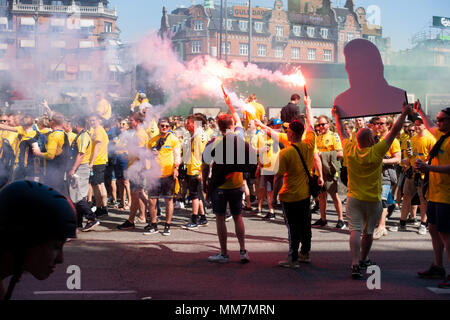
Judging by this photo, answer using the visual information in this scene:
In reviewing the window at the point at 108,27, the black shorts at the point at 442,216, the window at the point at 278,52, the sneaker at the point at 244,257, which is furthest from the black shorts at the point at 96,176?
the window at the point at 278,52

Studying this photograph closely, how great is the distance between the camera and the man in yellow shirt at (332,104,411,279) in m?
5.90

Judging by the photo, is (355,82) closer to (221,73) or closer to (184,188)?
(221,73)

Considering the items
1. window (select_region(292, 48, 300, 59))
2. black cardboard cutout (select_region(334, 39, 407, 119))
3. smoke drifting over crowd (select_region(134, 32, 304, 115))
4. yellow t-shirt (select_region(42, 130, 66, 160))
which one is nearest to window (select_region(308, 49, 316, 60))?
window (select_region(292, 48, 300, 59))

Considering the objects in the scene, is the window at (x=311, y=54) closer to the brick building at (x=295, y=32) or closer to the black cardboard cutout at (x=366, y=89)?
the brick building at (x=295, y=32)

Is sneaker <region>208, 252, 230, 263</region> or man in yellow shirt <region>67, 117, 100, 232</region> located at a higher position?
man in yellow shirt <region>67, 117, 100, 232</region>

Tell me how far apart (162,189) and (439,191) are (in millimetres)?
4867

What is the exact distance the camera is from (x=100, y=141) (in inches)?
402

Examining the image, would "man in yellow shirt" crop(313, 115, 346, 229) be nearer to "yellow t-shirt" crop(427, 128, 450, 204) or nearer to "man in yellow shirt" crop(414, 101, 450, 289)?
"man in yellow shirt" crop(414, 101, 450, 289)

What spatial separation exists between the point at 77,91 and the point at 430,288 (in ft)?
28.1

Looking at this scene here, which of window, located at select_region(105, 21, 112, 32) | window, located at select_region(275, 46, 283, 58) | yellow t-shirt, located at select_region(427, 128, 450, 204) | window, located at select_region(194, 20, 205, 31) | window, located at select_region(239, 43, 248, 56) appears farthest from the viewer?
window, located at select_region(275, 46, 283, 58)

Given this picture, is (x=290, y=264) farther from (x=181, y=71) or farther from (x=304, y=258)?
(x=181, y=71)

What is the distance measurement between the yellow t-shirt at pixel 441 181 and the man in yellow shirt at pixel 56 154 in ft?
20.4
